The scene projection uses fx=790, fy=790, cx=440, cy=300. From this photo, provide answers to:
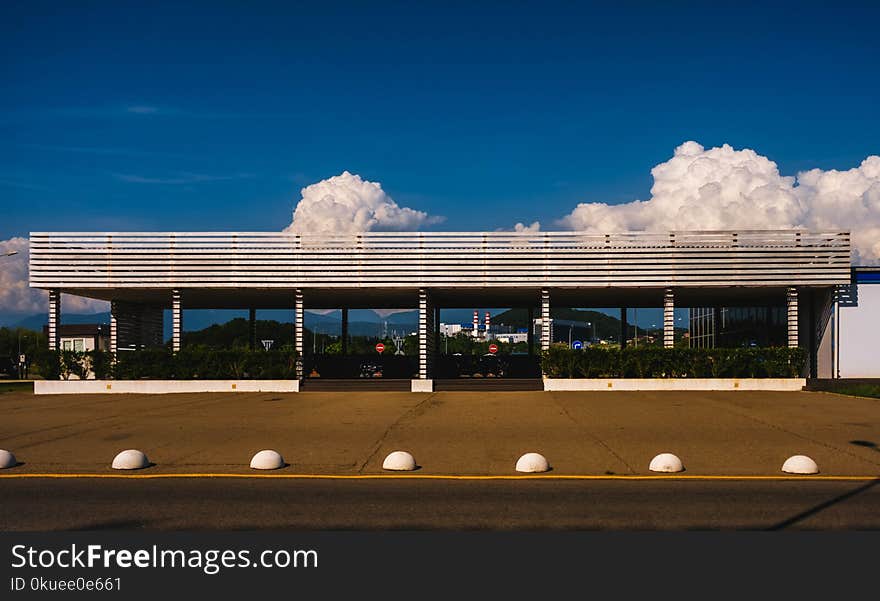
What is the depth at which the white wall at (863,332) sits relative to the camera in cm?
3450

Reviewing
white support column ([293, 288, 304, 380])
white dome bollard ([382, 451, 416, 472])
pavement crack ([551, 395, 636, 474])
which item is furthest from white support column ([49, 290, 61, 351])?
white dome bollard ([382, 451, 416, 472])

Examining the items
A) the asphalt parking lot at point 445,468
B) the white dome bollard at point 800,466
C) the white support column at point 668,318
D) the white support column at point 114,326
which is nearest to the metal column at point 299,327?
the asphalt parking lot at point 445,468

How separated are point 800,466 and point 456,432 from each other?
8373 mm

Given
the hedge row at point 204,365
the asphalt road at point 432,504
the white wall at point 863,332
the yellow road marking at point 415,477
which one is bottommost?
the yellow road marking at point 415,477

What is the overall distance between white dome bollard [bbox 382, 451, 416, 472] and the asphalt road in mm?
1102

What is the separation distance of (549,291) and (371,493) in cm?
2582

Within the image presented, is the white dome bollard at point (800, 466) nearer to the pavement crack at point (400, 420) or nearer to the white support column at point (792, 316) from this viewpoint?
the pavement crack at point (400, 420)

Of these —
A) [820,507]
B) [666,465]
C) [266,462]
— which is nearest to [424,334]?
[266,462]

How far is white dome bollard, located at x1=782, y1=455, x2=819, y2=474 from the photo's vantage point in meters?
13.5

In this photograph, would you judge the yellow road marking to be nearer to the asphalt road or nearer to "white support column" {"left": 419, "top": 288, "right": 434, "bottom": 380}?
the asphalt road

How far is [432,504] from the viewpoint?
10859 millimetres

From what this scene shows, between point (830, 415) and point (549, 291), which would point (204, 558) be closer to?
point (830, 415)

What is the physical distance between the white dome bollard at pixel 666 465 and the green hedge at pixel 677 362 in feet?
66.7

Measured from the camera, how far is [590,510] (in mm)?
10453
